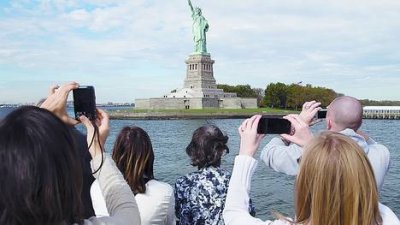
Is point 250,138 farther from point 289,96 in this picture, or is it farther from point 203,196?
point 289,96

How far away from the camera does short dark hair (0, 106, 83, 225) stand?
145cm

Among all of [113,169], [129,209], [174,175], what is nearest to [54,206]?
[129,209]

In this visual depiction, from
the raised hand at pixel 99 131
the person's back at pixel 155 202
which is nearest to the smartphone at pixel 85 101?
the raised hand at pixel 99 131

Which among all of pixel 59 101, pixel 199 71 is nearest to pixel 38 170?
pixel 59 101

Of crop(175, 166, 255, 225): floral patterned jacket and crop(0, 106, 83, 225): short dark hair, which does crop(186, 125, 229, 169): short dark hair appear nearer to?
crop(175, 166, 255, 225): floral patterned jacket

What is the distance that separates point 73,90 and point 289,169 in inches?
53.4

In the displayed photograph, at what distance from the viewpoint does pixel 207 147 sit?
3.45m

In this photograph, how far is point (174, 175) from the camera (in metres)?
15.9

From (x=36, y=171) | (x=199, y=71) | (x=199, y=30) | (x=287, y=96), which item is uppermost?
(x=199, y=30)

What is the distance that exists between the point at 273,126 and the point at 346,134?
895mm

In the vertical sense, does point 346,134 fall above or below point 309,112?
below

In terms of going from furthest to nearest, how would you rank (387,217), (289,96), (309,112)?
1. (289,96)
2. (309,112)
3. (387,217)

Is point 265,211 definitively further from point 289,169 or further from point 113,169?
point 113,169

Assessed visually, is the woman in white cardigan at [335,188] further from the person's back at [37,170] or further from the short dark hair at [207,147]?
the short dark hair at [207,147]
